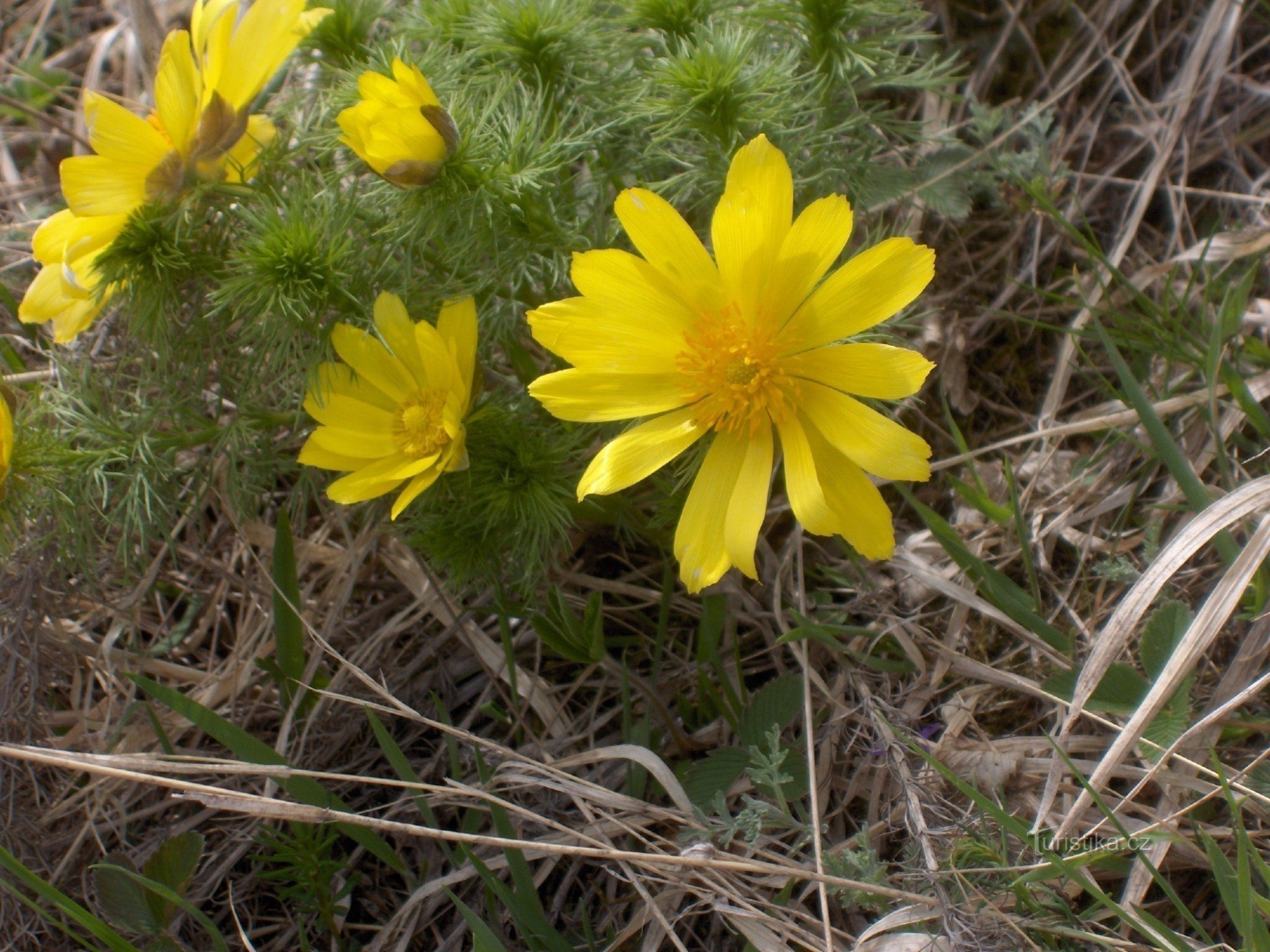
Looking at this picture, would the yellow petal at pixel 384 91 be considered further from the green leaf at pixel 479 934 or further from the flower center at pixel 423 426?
the green leaf at pixel 479 934

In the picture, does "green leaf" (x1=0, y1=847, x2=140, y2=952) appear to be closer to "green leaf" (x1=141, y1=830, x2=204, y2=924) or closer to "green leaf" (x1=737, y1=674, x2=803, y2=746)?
"green leaf" (x1=141, y1=830, x2=204, y2=924)

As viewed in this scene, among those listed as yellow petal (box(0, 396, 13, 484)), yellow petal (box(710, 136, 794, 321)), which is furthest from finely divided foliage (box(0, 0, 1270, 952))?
yellow petal (box(0, 396, 13, 484))

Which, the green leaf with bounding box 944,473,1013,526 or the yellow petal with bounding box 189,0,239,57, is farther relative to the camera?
the green leaf with bounding box 944,473,1013,526

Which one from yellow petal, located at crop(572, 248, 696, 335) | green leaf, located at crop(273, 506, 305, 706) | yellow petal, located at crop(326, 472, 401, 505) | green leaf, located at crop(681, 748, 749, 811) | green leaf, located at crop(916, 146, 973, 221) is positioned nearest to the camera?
yellow petal, located at crop(572, 248, 696, 335)

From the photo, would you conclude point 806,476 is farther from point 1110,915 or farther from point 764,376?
point 1110,915

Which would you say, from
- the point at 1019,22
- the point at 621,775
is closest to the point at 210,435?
the point at 621,775

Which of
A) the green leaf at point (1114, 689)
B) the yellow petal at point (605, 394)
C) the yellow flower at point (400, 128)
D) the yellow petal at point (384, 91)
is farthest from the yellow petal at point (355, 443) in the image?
the green leaf at point (1114, 689)

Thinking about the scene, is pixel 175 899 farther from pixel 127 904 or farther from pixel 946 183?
pixel 946 183
